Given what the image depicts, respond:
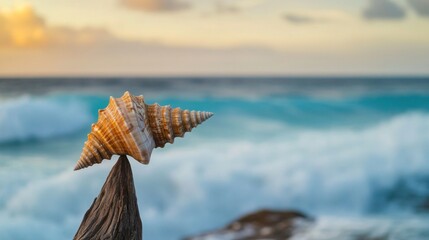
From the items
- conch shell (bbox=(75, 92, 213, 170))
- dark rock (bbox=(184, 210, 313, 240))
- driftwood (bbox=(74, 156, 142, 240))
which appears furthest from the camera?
dark rock (bbox=(184, 210, 313, 240))

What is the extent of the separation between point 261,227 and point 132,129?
531cm

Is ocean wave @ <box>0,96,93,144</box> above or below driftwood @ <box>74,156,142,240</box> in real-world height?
above

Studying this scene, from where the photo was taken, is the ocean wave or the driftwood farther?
the ocean wave

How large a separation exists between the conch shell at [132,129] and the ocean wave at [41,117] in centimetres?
617

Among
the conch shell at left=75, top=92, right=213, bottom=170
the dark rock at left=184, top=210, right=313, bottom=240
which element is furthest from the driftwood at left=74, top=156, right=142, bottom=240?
the dark rock at left=184, top=210, right=313, bottom=240

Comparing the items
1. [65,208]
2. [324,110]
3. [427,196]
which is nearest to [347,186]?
[427,196]

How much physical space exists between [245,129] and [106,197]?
27.4ft

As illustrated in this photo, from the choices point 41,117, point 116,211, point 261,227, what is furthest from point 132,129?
point 41,117

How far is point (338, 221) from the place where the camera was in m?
8.32

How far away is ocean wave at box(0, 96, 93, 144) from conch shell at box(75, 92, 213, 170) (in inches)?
243

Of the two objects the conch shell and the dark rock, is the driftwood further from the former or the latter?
the dark rock

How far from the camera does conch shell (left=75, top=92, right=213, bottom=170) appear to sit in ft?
6.89

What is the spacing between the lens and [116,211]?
2367 mm

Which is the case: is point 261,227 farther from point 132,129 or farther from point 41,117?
point 132,129
